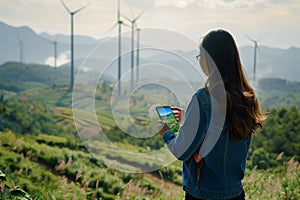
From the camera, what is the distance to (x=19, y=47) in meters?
22.9

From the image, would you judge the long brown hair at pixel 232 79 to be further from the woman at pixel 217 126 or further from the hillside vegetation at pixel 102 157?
the hillside vegetation at pixel 102 157

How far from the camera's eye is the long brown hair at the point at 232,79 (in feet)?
6.88

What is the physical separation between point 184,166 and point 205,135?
272 millimetres

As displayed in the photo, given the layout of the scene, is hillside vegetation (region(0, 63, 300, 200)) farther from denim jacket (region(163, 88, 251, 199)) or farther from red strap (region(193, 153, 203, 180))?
red strap (region(193, 153, 203, 180))

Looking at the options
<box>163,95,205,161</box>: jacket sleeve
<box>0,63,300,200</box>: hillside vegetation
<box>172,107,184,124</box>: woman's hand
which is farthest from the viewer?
<box>0,63,300,200</box>: hillside vegetation

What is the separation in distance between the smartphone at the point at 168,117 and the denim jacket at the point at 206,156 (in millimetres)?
66

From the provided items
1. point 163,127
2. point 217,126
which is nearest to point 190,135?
point 217,126

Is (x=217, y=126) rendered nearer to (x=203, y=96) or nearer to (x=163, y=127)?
(x=203, y=96)

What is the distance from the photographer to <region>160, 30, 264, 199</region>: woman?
204 cm

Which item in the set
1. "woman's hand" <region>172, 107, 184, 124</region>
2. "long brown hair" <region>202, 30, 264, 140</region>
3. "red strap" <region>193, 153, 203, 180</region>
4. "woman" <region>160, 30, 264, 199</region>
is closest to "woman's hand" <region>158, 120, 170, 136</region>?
"woman" <region>160, 30, 264, 199</region>

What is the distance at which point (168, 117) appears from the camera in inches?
89.4

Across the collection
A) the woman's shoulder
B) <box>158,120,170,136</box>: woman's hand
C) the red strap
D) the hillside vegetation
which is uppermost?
the woman's shoulder

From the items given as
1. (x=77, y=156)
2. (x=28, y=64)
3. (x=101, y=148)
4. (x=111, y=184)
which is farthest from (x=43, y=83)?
(x=101, y=148)

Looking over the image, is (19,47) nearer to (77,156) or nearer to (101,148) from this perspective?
(77,156)
